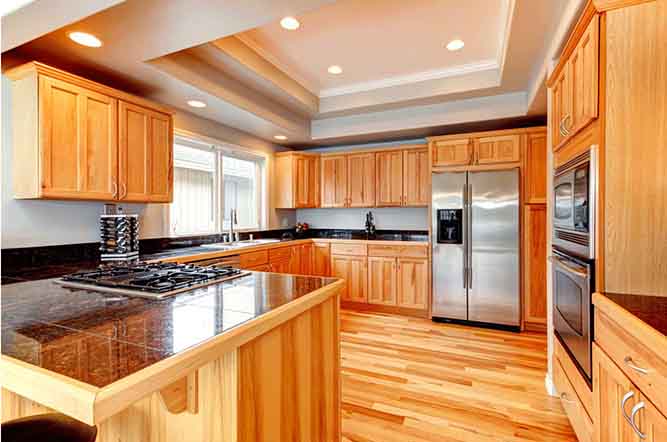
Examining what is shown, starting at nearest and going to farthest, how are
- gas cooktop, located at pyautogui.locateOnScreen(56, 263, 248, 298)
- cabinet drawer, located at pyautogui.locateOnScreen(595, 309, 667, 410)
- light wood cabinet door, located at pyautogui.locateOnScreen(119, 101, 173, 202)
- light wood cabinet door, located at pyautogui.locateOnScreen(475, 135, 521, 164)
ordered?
cabinet drawer, located at pyautogui.locateOnScreen(595, 309, 667, 410) < gas cooktop, located at pyautogui.locateOnScreen(56, 263, 248, 298) < light wood cabinet door, located at pyautogui.locateOnScreen(119, 101, 173, 202) < light wood cabinet door, located at pyautogui.locateOnScreen(475, 135, 521, 164)

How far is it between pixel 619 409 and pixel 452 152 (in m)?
3.09

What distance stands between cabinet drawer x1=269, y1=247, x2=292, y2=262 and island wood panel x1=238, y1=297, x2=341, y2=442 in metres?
2.24

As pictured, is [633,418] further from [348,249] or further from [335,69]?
[348,249]

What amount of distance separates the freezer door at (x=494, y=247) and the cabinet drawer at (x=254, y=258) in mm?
2297

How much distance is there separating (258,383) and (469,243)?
10.5 feet

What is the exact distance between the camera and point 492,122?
3785 mm

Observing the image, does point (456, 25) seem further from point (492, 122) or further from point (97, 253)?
point (97, 253)

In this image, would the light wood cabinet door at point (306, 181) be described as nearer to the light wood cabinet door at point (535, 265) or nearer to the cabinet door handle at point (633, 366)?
the light wood cabinet door at point (535, 265)

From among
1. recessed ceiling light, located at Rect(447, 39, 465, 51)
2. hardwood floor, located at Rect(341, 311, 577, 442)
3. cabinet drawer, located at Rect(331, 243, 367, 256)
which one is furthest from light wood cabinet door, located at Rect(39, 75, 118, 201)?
recessed ceiling light, located at Rect(447, 39, 465, 51)

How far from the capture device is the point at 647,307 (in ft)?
3.98

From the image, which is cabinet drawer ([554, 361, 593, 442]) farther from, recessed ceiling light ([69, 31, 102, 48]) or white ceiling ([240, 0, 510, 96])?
recessed ceiling light ([69, 31, 102, 48])

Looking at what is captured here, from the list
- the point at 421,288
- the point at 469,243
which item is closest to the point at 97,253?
the point at 421,288

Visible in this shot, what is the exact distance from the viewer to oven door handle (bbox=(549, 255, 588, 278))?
1.57 m

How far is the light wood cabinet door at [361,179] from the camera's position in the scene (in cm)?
461
